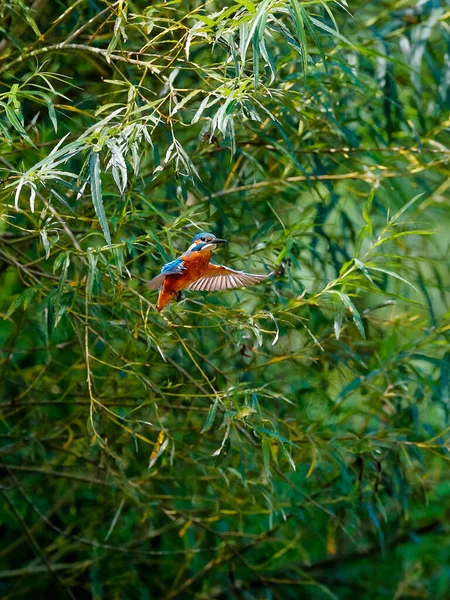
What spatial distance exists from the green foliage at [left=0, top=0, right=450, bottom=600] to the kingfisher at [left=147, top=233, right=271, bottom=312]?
63 mm

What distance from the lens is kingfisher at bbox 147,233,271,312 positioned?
67.2 inches

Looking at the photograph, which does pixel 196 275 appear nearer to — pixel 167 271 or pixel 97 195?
pixel 167 271

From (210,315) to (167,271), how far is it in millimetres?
255

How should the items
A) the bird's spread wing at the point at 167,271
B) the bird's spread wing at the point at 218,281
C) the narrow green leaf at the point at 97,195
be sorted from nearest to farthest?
the narrow green leaf at the point at 97,195 → the bird's spread wing at the point at 167,271 → the bird's spread wing at the point at 218,281

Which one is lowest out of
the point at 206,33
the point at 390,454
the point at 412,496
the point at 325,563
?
the point at 325,563

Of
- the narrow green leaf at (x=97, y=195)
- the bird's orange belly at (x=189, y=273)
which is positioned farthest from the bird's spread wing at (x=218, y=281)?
the narrow green leaf at (x=97, y=195)

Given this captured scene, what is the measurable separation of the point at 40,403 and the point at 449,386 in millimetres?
1095

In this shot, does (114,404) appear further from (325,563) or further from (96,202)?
(325,563)

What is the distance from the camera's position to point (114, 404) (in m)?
2.35

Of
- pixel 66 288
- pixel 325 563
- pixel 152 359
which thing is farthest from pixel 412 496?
pixel 66 288

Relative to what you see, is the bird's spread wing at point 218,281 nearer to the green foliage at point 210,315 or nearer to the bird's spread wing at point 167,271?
the green foliage at point 210,315

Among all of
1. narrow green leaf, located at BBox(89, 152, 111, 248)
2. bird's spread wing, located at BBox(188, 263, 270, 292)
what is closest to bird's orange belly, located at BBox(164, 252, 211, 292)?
bird's spread wing, located at BBox(188, 263, 270, 292)

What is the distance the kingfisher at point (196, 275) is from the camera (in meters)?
1.71

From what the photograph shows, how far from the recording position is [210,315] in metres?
1.91
